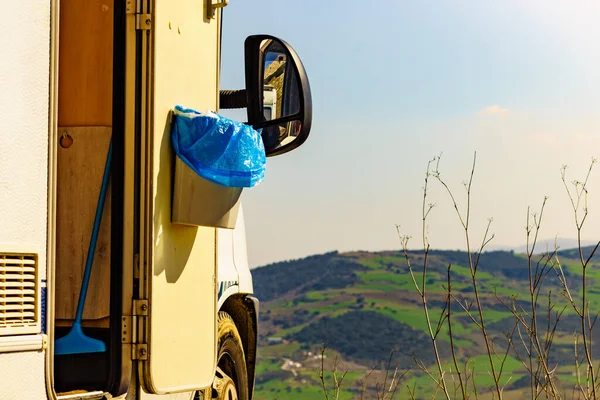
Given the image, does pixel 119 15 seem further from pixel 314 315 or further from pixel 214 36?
pixel 314 315

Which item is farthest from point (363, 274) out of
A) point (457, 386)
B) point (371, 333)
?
point (457, 386)

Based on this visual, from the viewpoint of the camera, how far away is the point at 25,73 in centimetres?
279

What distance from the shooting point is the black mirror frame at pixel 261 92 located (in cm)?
437

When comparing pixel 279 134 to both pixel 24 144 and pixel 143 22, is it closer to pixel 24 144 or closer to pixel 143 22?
pixel 143 22

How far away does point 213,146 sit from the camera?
376 cm

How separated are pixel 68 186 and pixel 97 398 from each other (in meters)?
0.75

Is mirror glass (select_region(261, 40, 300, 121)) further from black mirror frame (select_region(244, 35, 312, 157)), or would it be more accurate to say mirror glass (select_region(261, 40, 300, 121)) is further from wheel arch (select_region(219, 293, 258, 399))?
wheel arch (select_region(219, 293, 258, 399))

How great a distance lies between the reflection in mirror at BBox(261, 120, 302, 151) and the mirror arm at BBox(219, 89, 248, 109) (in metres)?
0.23

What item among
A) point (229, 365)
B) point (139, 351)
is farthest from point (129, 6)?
point (229, 365)

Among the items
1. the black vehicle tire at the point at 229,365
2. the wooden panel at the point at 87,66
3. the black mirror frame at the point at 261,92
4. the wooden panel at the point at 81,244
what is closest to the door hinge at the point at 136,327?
the wooden panel at the point at 81,244

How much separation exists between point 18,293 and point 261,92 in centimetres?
193

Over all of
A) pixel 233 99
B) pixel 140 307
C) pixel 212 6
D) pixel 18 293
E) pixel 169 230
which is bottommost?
pixel 140 307

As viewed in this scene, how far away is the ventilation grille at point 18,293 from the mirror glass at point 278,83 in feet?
5.92

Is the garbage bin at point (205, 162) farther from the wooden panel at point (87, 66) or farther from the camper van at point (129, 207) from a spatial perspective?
the wooden panel at point (87, 66)
